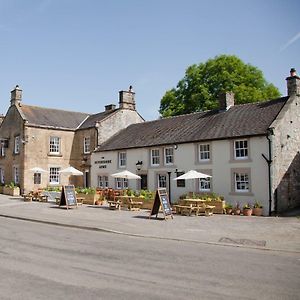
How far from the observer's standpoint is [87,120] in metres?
42.5

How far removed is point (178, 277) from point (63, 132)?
32.9 metres

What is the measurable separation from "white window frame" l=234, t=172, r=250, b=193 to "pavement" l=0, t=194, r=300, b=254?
9.50ft

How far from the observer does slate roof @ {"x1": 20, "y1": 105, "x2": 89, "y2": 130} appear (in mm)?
38219

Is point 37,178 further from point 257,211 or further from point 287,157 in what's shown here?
point 287,157

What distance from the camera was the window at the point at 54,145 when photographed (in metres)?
38.4

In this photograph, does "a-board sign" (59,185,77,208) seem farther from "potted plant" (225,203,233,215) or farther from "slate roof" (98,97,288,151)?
"potted plant" (225,203,233,215)

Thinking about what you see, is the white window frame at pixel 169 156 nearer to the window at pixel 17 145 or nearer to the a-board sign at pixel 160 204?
the a-board sign at pixel 160 204

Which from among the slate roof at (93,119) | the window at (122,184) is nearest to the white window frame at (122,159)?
the window at (122,184)

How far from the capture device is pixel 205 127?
1093 inches

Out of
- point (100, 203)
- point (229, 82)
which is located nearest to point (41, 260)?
point (100, 203)

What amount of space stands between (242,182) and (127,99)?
20170 mm

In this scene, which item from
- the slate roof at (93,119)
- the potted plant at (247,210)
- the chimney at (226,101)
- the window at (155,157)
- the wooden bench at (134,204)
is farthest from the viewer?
the slate roof at (93,119)

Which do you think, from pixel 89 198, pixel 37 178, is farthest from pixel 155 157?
pixel 37 178

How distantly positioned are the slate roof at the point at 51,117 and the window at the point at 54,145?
136cm
